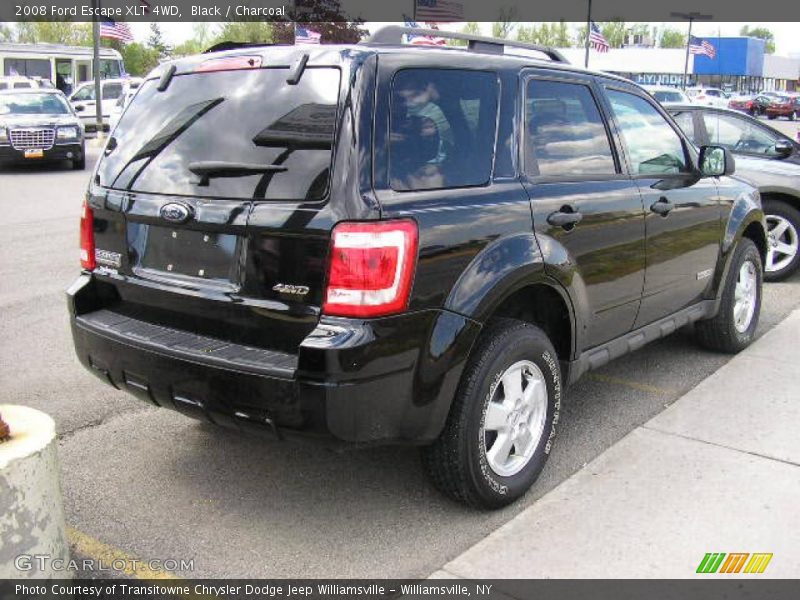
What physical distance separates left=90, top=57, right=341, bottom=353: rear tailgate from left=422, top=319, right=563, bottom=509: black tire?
28.7 inches

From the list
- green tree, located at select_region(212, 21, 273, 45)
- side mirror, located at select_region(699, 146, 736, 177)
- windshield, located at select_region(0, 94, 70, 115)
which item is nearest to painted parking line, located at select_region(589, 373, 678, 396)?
side mirror, located at select_region(699, 146, 736, 177)

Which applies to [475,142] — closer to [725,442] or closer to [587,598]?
[587,598]

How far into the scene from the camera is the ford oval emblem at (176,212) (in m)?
3.14

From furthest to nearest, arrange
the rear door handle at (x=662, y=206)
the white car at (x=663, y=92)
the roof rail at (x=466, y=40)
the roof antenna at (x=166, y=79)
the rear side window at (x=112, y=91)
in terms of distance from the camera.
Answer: the rear side window at (x=112, y=91) < the white car at (x=663, y=92) < the rear door handle at (x=662, y=206) < the roof antenna at (x=166, y=79) < the roof rail at (x=466, y=40)

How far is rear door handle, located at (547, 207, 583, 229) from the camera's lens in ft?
11.8

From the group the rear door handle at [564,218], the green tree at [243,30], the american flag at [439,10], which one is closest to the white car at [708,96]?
the american flag at [439,10]

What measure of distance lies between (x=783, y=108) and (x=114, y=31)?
42283 mm

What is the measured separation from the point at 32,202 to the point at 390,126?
11862 millimetres

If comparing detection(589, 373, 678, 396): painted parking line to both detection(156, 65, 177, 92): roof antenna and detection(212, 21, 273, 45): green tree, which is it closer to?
detection(156, 65, 177, 92): roof antenna

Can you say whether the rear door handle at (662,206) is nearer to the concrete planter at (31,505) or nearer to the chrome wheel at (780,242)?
the concrete planter at (31,505)

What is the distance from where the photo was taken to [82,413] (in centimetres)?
446

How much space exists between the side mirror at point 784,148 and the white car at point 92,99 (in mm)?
25010

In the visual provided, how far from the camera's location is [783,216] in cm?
799

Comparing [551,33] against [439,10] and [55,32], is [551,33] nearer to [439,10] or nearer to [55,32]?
[55,32]
